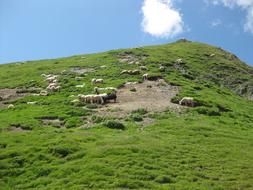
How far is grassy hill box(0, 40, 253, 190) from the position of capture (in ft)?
74.2

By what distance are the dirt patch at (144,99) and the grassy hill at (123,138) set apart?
113mm

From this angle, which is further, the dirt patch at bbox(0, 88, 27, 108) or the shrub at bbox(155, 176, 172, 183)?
the dirt patch at bbox(0, 88, 27, 108)

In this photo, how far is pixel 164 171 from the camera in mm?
23312

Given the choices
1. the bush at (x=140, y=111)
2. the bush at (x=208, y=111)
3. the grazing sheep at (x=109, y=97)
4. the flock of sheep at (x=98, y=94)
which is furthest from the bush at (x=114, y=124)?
the bush at (x=208, y=111)

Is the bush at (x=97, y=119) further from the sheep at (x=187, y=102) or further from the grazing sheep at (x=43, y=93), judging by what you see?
the grazing sheep at (x=43, y=93)

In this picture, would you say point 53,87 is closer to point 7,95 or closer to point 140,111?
point 7,95

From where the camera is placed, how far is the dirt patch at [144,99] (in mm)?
39250

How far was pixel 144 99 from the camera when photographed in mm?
44000

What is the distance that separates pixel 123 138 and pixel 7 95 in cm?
2503

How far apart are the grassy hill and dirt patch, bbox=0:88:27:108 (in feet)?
0.37

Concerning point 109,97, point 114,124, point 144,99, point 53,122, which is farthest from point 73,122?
point 144,99

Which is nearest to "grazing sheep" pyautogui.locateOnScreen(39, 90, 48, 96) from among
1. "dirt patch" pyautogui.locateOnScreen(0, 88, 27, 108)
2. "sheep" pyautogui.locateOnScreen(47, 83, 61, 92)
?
"sheep" pyautogui.locateOnScreen(47, 83, 61, 92)

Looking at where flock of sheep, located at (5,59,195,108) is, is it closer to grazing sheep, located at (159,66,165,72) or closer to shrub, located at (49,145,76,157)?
grazing sheep, located at (159,66,165,72)

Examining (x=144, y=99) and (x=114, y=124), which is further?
(x=144, y=99)
